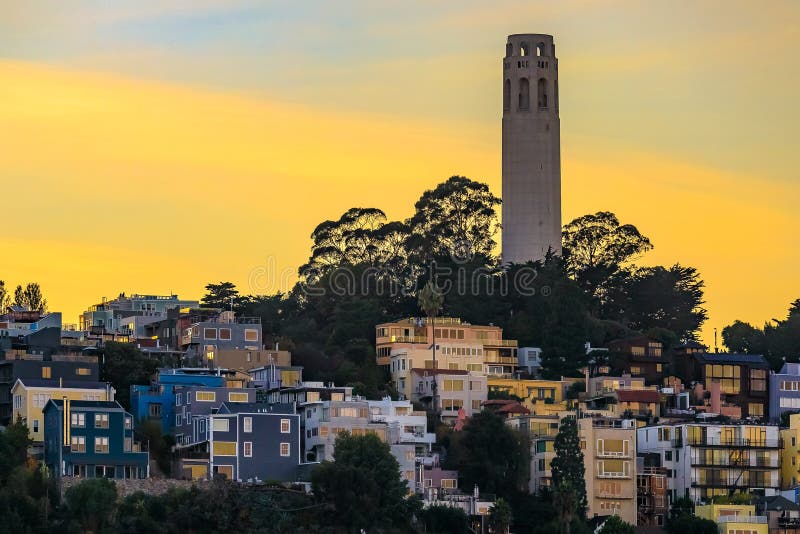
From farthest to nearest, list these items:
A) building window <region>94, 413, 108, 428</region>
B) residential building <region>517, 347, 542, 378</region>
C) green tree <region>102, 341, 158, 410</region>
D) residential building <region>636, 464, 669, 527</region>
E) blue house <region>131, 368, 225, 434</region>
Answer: residential building <region>517, 347, 542, 378</region>, green tree <region>102, 341, 158, 410</region>, blue house <region>131, 368, 225, 434</region>, residential building <region>636, 464, 669, 527</region>, building window <region>94, 413, 108, 428</region>

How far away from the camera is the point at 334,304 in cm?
12550

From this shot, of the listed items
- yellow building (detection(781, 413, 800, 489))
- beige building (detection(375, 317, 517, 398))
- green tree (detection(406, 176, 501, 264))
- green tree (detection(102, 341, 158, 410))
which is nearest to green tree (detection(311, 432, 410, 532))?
green tree (detection(102, 341, 158, 410))

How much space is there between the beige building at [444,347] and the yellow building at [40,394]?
714 inches

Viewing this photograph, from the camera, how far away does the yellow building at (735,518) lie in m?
99.2

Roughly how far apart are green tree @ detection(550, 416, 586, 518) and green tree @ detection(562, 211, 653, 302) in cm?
3148

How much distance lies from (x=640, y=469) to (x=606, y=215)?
31054mm

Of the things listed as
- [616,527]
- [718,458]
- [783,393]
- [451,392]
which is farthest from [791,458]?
[451,392]

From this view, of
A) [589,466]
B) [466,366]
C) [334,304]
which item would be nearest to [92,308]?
[334,304]

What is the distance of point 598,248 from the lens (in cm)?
13238

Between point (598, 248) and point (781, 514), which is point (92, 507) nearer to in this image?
point (781, 514)

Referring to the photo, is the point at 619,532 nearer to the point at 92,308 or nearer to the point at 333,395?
the point at 333,395

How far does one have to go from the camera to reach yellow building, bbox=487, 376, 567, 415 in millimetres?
114375

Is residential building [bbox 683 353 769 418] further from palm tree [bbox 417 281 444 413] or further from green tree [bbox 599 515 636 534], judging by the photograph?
green tree [bbox 599 515 636 534]

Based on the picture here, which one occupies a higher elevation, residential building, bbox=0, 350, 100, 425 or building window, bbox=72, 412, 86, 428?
residential building, bbox=0, 350, 100, 425
